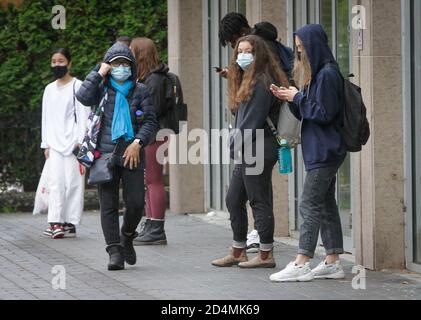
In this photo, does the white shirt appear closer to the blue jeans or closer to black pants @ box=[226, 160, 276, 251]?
black pants @ box=[226, 160, 276, 251]

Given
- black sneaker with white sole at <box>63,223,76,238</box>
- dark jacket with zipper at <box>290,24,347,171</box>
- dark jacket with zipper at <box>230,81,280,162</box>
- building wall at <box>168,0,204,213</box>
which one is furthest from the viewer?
building wall at <box>168,0,204,213</box>

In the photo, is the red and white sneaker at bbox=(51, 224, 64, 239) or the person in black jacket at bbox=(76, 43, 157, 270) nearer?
the person in black jacket at bbox=(76, 43, 157, 270)

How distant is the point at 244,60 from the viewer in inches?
425

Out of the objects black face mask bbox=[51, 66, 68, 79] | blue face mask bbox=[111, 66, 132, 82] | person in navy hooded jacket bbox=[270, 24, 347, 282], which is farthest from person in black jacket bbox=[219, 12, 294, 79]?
black face mask bbox=[51, 66, 68, 79]

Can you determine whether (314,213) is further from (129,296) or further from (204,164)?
(204,164)

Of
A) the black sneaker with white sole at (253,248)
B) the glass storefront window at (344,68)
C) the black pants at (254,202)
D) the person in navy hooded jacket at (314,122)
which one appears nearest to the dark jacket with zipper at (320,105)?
the person in navy hooded jacket at (314,122)

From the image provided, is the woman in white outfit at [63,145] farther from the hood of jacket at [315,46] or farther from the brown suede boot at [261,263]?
the hood of jacket at [315,46]

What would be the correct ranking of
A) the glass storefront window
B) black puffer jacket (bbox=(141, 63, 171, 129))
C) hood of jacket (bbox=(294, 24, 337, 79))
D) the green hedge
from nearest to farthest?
1. hood of jacket (bbox=(294, 24, 337, 79))
2. the glass storefront window
3. black puffer jacket (bbox=(141, 63, 171, 129))
4. the green hedge

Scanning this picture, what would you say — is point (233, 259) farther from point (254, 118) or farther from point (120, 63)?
point (120, 63)

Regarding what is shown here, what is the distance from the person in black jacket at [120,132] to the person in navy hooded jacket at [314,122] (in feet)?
4.59

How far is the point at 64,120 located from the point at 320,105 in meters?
4.38

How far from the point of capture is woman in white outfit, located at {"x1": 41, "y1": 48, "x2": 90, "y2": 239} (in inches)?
530

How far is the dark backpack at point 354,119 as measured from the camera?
9.87 meters
